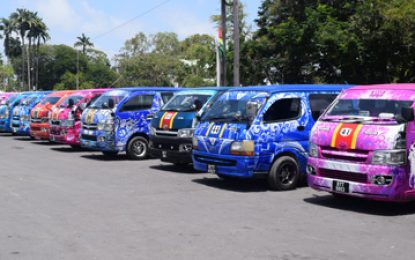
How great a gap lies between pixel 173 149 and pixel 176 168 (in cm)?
108

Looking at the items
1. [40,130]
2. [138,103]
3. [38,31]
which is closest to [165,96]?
[138,103]

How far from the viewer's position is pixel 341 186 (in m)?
8.93

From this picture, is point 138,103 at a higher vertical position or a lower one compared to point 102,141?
higher

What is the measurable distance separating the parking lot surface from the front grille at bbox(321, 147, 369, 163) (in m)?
0.82

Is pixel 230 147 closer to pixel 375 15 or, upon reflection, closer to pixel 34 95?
pixel 34 95

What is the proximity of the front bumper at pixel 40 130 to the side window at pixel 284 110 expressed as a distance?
1145 cm

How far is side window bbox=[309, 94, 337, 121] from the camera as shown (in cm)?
1145

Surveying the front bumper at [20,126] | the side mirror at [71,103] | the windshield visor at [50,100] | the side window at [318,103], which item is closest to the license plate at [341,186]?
the side window at [318,103]

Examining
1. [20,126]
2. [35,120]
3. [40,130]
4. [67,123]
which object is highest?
[35,120]

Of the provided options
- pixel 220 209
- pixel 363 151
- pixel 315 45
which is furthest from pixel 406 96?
pixel 315 45

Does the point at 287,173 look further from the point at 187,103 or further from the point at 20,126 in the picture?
the point at 20,126

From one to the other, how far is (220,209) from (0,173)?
639 centimetres

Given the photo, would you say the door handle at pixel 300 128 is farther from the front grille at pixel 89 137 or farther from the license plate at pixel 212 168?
the front grille at pixel 89 137

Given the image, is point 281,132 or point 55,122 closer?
point 281,132
